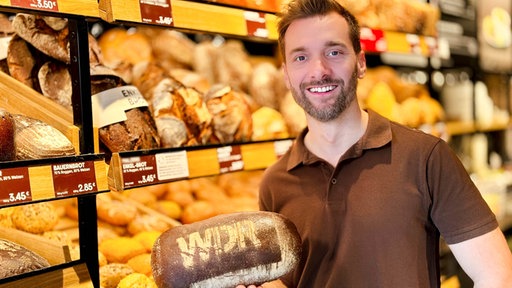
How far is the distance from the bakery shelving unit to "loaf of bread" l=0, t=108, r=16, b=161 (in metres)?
0.07

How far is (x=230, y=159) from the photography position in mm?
1946

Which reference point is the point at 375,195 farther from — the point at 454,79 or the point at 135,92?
the point at 454,79

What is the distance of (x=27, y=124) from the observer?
4.82ft

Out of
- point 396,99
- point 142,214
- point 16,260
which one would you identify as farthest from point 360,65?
point 396,99

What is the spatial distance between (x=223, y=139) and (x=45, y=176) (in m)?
0.80

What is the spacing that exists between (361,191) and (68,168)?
791 mm

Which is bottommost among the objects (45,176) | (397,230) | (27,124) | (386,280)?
(386,280)

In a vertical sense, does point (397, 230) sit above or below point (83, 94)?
below

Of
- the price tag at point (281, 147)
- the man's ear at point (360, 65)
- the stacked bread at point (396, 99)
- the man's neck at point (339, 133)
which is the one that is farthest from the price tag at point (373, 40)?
the man's neck at point (339, 133)

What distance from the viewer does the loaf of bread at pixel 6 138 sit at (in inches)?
54.7

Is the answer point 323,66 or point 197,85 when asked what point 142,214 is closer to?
point 197,85

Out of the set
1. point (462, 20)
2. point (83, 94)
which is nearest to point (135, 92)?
point (83, 94)

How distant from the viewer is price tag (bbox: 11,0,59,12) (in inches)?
55.2

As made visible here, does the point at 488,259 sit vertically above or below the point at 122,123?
below
